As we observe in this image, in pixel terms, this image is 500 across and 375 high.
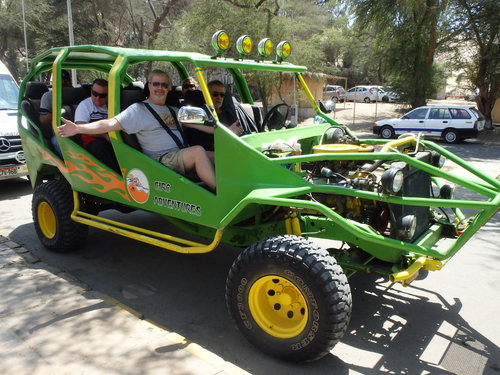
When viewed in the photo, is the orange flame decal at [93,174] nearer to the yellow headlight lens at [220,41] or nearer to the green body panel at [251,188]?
the green body panel at [251,188]

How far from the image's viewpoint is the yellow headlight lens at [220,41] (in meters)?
4.27

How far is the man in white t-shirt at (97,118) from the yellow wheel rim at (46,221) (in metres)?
1.06

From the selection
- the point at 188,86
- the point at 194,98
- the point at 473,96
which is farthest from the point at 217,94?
the point at 473,96

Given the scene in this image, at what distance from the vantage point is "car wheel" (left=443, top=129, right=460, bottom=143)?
704 inches

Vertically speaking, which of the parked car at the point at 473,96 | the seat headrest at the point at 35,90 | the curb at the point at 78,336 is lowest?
the curb at the point at 78,336

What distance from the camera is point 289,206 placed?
3316 mm

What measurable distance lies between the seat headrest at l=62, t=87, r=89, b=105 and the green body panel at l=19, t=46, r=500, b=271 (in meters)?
0.83

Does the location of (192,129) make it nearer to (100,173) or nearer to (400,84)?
(100,173)

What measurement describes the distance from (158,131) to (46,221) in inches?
80.2

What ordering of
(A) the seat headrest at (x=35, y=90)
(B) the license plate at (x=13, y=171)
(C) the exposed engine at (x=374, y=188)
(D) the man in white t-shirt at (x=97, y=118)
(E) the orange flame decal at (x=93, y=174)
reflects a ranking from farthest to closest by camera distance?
(B) the license plate at (x=13, y=171)
(A) the seat headrest at (x=35, y=90)
(D) the man in white t-shirt at (x=97, y=118)
(E) the orange flame decal at (x=93, y=174)
(C) the exposed engine at (x=374, y=188)

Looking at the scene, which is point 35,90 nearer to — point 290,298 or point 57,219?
point 57,219

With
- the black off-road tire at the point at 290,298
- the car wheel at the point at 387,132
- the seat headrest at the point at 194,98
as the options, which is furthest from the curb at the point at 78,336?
the car wheel at the point at 387,132

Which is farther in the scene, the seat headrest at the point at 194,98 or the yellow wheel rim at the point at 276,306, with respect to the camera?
the seat headrest at the point at 194,98

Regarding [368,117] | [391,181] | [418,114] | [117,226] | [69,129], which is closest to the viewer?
[391,181]
